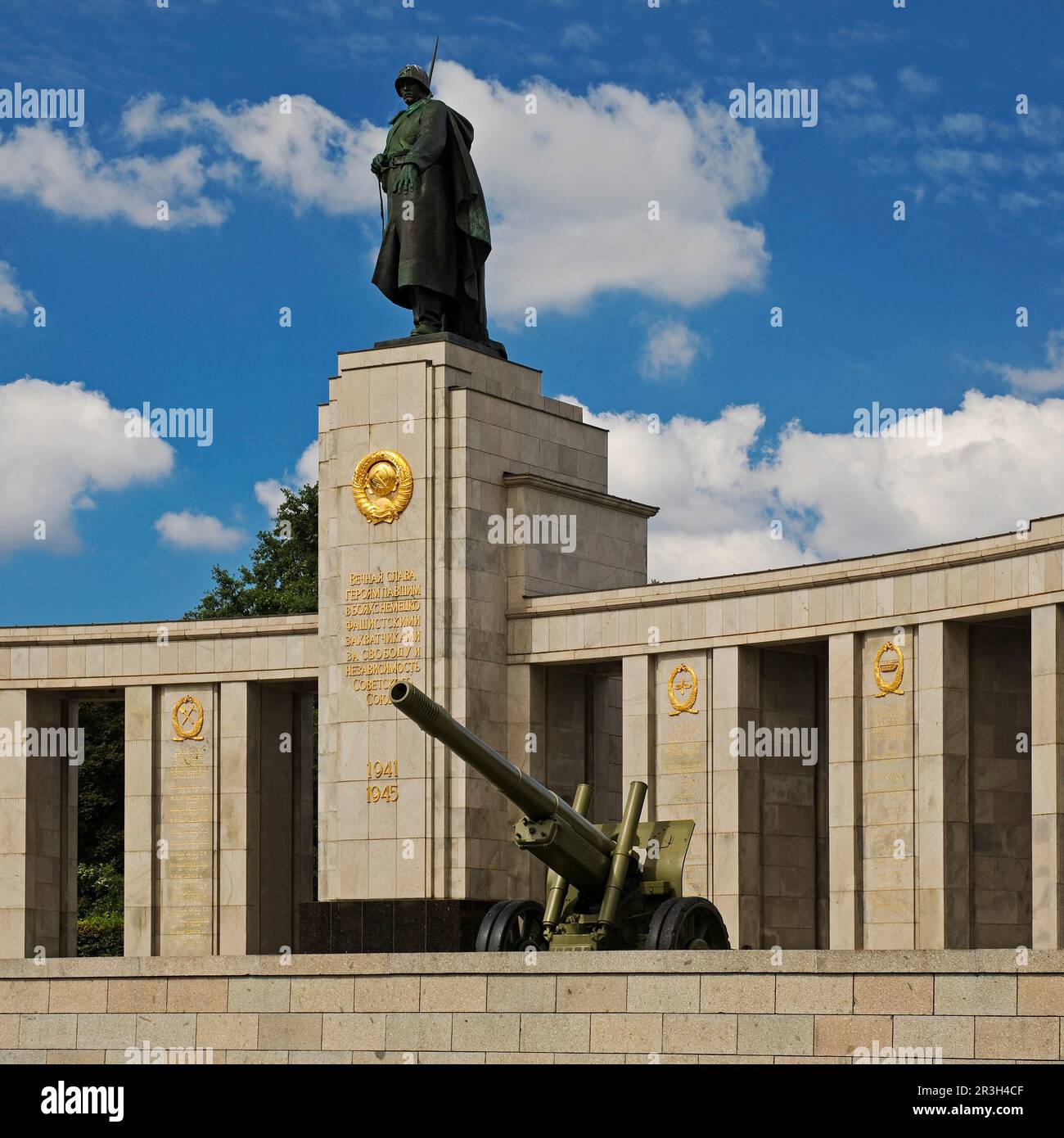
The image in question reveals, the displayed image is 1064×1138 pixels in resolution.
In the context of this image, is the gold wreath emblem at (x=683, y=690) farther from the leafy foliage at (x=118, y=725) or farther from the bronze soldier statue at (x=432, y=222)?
Result: the leafy foliage at (x=118, y=725)

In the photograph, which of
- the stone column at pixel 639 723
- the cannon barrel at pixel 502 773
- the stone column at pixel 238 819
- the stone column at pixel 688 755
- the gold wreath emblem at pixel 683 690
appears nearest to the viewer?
the cannon barrel at pixel 502 773

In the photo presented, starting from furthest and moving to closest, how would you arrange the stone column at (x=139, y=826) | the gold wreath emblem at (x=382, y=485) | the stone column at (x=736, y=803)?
the stone column at (x=139, y=826)
the gold wreath emblem at (x=382, y=485)
the stone column at (x=736, y=803)

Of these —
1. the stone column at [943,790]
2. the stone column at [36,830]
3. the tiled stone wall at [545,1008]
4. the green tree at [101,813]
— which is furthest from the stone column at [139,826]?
the green tree at [101,813]

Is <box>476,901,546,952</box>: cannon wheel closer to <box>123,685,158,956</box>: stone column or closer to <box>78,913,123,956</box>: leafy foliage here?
<box>123,685,158,956</box>: stone column

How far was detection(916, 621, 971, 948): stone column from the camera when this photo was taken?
112 ft

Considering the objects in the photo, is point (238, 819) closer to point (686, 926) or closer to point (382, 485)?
point (382, 485)

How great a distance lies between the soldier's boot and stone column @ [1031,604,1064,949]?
11900 mm

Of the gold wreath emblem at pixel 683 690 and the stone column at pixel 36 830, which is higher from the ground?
the gold wreath emblem at pixel 683 690

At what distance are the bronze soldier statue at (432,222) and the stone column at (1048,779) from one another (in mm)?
11804

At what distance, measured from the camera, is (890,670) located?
115 ft

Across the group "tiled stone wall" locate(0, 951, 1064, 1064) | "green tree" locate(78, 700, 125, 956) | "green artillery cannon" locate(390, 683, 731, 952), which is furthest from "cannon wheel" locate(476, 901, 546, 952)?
"green tree" locate(78, 700, 125, 956)

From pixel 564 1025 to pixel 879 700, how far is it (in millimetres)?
10060

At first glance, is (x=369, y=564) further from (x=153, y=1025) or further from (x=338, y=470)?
(x=153, y=1025)

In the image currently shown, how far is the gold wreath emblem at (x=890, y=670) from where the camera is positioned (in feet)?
115
